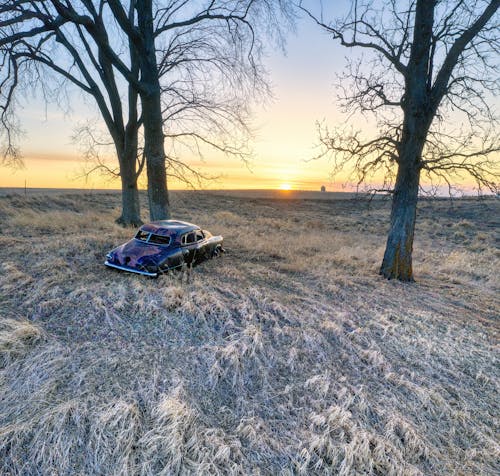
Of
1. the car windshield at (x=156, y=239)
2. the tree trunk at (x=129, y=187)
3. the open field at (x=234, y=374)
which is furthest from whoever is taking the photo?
the tree trunk at (x=129, y=187)

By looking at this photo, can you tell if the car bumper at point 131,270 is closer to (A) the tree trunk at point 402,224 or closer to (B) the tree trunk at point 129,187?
(A) the tree trunk at point 402,224

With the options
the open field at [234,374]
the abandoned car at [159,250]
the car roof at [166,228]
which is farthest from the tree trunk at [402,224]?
the car roof at [166,228]

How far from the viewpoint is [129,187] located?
12.4 m

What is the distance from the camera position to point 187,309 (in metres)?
4.89

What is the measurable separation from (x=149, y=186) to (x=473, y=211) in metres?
29.5

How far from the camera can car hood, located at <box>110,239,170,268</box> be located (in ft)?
19.3

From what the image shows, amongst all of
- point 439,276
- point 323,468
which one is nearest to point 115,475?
point 323,468

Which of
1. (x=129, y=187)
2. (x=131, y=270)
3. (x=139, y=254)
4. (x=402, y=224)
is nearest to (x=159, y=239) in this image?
(x=139, y=254)

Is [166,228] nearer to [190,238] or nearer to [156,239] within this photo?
[156,239]

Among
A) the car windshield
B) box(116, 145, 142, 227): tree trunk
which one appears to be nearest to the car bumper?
the car windshield

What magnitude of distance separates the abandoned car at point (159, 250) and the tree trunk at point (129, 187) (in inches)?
247

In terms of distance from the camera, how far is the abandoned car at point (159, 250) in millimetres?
5891

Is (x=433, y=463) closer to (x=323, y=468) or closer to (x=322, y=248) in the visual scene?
(x=323, y=468)

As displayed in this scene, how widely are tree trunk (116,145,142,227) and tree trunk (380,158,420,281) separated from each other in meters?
8.97
